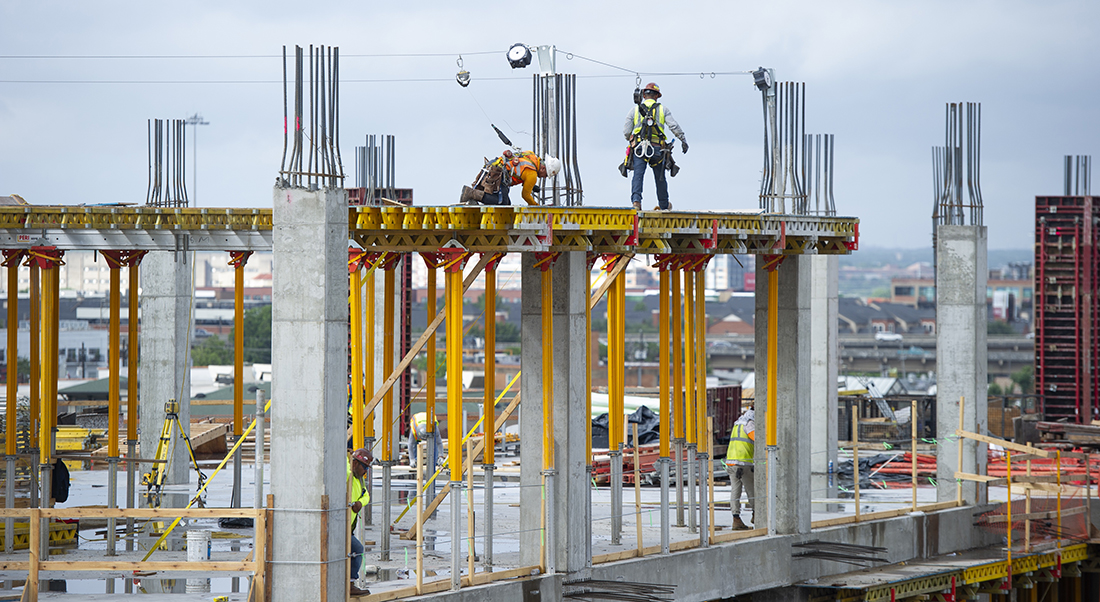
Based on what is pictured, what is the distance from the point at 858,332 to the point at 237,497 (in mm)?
166047

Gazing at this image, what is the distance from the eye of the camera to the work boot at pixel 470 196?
16.8 metres

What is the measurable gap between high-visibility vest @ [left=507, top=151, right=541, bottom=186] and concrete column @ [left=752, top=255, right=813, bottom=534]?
14.7 feet

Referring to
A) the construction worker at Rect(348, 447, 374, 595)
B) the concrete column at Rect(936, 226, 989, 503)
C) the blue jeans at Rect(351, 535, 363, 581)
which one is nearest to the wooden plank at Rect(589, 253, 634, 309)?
the construction worker at Rect(348, 447, 374, 595)

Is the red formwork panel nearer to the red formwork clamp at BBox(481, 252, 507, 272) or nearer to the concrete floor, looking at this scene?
the concrete floor

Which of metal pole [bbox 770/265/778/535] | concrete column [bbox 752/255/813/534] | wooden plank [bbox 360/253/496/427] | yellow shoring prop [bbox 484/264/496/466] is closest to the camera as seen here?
yellow shoring prop [bbox 484/264/496/466]

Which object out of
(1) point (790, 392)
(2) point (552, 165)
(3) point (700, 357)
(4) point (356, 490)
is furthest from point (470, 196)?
(1) point (790, 392)

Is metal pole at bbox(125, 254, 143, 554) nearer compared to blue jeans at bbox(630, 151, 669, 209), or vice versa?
blue jeans at bbox(630, 151, 669, 209)

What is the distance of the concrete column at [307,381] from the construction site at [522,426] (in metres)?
0.03

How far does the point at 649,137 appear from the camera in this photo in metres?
19.0

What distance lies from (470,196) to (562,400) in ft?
8.97

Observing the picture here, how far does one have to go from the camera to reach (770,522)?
19.8 metres

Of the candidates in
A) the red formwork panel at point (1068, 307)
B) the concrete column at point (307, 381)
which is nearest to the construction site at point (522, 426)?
the concrete column at point (307, 381)

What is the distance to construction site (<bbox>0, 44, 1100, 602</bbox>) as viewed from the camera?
45.5ft

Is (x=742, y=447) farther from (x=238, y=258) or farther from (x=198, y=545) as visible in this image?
(x=198, y=545)
